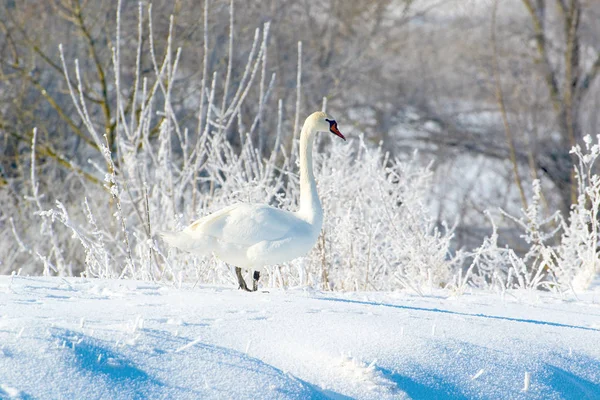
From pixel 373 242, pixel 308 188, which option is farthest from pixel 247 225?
pixel 373 242

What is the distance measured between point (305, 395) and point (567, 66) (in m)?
14.7

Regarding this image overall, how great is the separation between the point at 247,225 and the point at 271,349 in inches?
45.7

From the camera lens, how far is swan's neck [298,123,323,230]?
4648 mm

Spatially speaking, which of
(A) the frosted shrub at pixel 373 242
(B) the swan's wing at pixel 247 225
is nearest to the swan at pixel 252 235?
(B) the swan's wing at pixel 247 225

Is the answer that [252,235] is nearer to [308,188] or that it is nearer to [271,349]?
[308,188]

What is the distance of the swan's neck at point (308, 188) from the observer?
15.3ft

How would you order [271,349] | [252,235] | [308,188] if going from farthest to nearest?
[308,188]
[252,235]
[271,349]

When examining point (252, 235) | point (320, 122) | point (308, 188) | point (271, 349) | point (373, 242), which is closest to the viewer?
point (271, 349)

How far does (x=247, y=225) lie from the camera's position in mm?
4395

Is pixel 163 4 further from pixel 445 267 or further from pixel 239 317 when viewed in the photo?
pixel 239 317

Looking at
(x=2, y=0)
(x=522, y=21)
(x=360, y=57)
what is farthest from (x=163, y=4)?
(x=522, y=21)

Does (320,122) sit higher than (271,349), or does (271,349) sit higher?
(320,122)

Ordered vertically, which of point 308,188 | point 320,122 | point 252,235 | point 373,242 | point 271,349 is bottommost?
point 271,349

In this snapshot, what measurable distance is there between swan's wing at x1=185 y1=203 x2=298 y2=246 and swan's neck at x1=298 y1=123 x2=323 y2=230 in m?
0.14
